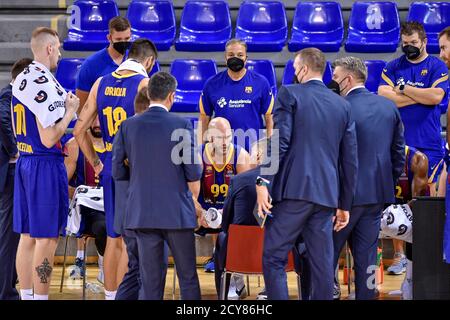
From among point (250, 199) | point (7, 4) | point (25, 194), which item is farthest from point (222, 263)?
point (7, 4)

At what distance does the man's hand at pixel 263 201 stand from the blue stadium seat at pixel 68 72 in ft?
14.2

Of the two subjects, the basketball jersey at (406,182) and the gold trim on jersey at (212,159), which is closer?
Answer: the basketball jersey at (406,182)

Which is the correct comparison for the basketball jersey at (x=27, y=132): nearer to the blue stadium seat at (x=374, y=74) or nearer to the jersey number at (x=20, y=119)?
Result: the jersey number at (x=20, y=119)

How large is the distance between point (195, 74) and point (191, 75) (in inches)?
1.6

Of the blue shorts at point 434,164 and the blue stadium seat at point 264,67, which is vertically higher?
the blue stadium seat at point 264,67

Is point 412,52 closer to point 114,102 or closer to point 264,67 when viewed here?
point 264,67

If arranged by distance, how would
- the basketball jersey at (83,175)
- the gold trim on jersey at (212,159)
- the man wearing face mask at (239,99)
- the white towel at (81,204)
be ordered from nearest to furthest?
1. the white towel at (81,204)
2. the gold trim on jersey at (212,159)
3. the basketball jersey at (83,175)
4. the man wearing face mask at (239,99)

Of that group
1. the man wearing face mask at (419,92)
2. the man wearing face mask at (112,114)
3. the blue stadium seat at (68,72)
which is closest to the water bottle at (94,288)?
the man wearing face mask at (112,114)

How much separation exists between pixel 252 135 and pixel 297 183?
94.1 inches

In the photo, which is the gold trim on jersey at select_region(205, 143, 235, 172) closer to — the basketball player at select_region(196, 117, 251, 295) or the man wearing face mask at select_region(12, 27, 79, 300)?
→ the basketball player at select_region(196, 117, 251, 295)

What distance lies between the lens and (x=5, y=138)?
6.72 m

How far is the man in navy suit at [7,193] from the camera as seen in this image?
6.63 meters

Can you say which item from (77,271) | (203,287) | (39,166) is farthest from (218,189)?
(39,166)

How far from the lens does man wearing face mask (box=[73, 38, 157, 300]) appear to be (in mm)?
6363
